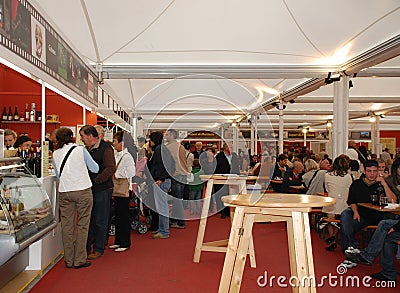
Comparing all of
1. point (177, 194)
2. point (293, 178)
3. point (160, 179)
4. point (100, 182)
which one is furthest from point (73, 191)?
point (293, 178)

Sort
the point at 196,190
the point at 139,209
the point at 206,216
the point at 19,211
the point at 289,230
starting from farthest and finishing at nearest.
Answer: the point at 196,190, the point at 139,209, the point at 206,216, the point at 19,211, the point at 289,230

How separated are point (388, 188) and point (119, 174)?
3.36 m

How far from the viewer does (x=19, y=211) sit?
12.8 feet

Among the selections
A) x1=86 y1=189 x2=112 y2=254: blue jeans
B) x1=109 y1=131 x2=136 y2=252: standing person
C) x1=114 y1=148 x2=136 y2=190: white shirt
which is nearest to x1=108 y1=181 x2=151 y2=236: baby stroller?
x1=109 y1=131 x2=136 y2=252: standing person

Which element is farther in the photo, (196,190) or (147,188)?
(196,190)

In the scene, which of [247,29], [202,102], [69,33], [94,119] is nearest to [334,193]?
[247,29]

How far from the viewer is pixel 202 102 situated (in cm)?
1420

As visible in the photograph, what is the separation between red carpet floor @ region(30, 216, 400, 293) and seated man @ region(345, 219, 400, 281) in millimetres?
140

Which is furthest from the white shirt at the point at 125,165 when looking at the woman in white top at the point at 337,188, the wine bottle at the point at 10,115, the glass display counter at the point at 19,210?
the woman in white top at the point at 337,188

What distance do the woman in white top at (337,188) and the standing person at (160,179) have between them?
7.77ft

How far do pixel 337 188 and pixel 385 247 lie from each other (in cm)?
161

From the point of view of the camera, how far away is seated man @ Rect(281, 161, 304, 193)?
8984 mm

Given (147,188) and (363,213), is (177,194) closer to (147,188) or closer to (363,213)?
(147,188)

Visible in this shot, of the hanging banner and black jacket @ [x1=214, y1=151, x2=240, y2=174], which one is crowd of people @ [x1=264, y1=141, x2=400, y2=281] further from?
the hanging banner
